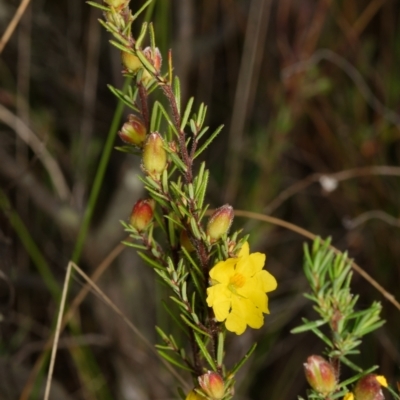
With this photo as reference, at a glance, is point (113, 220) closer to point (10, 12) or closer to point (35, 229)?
point (35, 229)

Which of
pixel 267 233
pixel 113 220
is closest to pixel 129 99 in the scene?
pixel 113 220

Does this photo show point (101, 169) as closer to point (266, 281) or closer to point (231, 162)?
point (266, 281)

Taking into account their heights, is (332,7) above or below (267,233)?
above

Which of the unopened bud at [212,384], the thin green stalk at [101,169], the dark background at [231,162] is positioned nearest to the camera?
the unopened bud at [212,384]

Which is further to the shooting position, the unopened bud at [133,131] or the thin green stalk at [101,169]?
the thin green stalk at [101,169]

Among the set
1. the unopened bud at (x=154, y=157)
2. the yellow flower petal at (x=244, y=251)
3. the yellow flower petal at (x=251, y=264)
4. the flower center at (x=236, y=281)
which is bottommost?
the flower center at (x=236, y=281)

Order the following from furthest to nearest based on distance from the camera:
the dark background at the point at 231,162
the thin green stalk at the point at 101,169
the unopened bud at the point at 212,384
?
the dark background at the point at 231,162
the thin green stalk at the point at 101,169
the unopened bud at the point at 212,384

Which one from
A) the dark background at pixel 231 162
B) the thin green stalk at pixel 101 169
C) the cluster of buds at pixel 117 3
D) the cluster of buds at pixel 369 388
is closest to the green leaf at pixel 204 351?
the cluster of buds at pixel 369 388

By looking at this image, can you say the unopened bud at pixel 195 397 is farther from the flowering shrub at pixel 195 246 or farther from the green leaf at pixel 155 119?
the green leaf at pixel 155 119

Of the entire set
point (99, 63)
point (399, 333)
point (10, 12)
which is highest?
point (10, 12)
